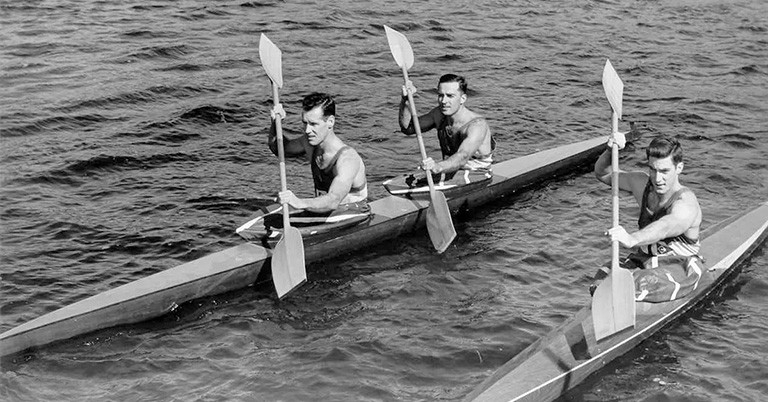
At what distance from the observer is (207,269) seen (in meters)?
8.16

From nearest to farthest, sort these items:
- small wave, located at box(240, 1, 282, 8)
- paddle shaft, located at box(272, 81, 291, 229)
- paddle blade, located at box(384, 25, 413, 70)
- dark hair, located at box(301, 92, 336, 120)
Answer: paddle shaft, located at box(272, 81, 291, 229) → dark hair, located at box(301, 92, 336, 120) → paddle blade, located at box(384, 25, 413, 70) → small wave, located at box(240, 1, 282, 8)

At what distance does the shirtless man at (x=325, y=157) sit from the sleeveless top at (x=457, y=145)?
127cm

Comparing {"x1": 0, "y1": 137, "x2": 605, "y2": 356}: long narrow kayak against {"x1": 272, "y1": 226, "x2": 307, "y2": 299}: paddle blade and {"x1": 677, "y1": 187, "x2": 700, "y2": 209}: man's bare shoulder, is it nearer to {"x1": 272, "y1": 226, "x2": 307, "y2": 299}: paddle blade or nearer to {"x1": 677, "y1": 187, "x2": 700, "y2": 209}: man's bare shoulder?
{"x1": 272, "y1": 226, "x2": 307, "y2": 299}: paddle blade

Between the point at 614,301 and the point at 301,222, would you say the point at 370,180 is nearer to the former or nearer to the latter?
the point at 301,222

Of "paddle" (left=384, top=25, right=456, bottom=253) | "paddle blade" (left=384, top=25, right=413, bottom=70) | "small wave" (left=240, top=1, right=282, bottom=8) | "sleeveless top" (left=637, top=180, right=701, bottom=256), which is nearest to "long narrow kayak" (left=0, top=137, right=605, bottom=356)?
"paddle" (left=384, top=25, right=456, bottom=253)

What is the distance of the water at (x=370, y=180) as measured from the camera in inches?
285

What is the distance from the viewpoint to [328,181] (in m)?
8.80

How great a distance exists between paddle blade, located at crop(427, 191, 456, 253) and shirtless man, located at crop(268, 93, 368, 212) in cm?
72

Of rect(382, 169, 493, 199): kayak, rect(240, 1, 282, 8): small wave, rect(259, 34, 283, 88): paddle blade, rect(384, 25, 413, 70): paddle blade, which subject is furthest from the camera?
rect(240, 1, 282, 8): small wave

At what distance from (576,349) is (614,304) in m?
0.41

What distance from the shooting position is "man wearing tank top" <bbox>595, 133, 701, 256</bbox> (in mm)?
7074

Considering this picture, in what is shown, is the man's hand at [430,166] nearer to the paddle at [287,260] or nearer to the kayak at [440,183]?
the kayak at [440,183]

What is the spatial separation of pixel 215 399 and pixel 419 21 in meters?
11.6

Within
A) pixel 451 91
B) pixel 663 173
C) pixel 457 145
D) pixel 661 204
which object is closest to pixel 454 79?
pixel 451 91
